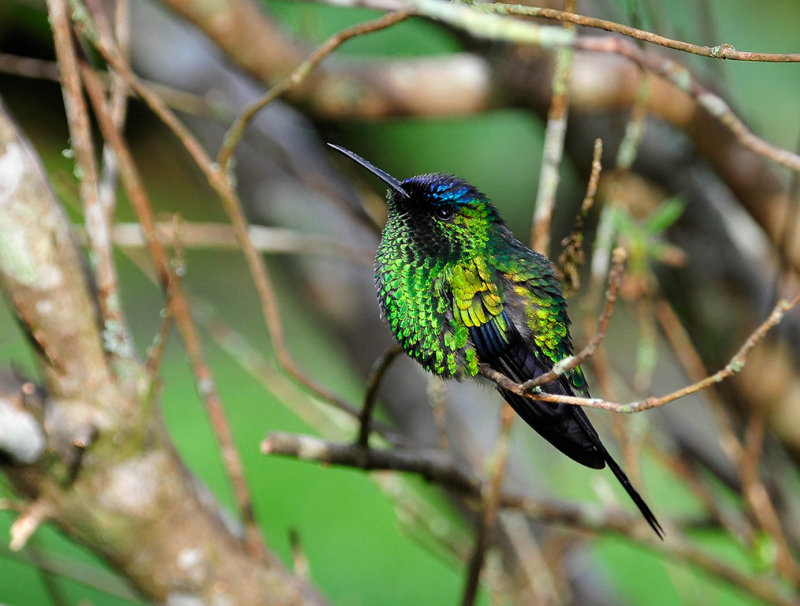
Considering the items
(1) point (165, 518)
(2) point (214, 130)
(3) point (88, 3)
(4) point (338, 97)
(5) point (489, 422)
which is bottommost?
(5) point (489, 422)

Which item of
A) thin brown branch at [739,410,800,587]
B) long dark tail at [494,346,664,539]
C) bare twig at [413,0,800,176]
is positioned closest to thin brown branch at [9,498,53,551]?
long dark tail at [494,346,664,539]

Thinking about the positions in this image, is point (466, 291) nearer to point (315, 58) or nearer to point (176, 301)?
point (315, 58)

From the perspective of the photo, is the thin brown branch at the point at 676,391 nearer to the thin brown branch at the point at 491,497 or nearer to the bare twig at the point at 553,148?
the bare twig at the point at 553,148

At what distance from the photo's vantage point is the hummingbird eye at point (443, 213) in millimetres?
1231

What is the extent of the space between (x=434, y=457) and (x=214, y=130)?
1.82 m

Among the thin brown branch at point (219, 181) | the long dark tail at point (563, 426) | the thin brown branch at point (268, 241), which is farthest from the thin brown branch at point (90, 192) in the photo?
the long dark tail at point (563, 426)

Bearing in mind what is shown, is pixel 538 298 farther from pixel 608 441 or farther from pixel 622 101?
pixel 608 441

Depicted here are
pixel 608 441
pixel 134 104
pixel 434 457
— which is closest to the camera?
pixel 434 457

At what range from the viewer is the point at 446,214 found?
1235mm

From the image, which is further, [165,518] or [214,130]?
[214,130]

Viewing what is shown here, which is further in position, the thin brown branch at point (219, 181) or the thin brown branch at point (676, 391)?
the thin brown branch at point (219, 181)

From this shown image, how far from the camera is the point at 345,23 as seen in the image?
15.0ft

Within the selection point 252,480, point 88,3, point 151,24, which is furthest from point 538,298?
point 252,480

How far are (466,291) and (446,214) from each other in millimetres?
116
